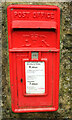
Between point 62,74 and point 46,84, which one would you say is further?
point 62,74

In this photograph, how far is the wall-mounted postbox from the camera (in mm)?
1150

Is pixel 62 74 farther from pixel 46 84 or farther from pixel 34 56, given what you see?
pixel 34 56

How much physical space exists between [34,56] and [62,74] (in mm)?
389

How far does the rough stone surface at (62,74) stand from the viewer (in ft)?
4.19

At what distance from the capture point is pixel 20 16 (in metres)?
1.15

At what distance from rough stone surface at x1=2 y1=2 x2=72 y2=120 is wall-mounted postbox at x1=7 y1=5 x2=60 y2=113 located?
0.13 m

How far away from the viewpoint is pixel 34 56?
3.97 feet

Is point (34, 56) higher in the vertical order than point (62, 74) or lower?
higher

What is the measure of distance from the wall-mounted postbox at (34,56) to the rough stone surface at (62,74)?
130 millimetres

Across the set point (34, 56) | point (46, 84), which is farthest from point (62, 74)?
point (34, 56)

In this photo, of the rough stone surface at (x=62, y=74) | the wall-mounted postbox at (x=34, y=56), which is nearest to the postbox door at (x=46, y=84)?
the wall-mounted postbox at (x=34, y=56)

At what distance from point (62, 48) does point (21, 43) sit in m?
0.44

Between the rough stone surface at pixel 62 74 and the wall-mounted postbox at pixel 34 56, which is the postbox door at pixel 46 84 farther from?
the rough stone surface at pixel 62 74

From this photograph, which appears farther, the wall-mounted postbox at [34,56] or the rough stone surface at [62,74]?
the rough stone surface at [62,74]
